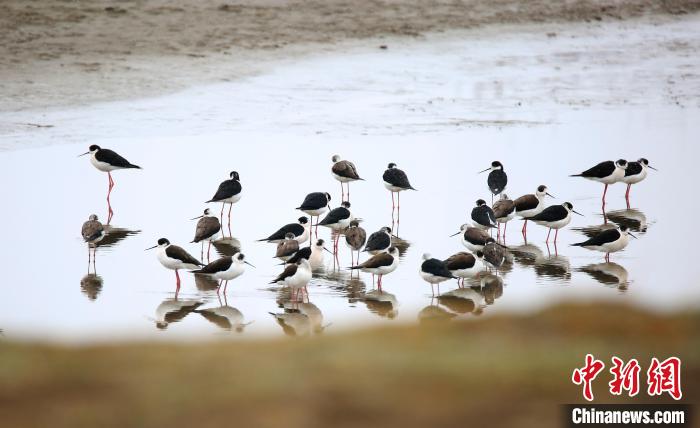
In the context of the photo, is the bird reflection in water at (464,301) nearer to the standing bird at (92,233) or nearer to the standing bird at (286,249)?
the standing bird at (286,249)

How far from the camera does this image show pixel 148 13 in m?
28.8

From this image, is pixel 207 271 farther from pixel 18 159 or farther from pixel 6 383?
pixel 18 159

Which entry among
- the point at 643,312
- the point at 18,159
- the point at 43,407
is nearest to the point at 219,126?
the point at 18,159

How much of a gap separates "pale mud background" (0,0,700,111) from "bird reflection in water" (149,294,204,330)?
10302 mm

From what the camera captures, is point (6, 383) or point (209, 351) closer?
point (6, 383)

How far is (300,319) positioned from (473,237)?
3163mm

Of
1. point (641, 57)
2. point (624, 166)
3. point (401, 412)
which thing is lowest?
point (401, 412)

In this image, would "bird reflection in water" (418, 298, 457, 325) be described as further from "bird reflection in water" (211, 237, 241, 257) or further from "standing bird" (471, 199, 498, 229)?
"bird reflection in water" (211, 237, 241, 257)

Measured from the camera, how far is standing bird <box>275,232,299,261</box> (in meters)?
14.2

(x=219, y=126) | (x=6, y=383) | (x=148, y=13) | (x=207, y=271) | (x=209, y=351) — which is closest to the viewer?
(x=6, y=383)

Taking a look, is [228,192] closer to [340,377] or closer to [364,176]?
[364,176]

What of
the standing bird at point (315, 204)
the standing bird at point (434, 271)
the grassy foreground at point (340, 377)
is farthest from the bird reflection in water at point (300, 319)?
the standing bird at point (315, 204)

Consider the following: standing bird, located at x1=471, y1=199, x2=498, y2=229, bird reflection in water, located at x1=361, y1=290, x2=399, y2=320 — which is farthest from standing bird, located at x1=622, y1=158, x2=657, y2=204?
bird reflection in water, located at x1=361, y1=290, x2=399, y2=320

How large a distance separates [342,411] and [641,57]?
76.0 feet
